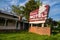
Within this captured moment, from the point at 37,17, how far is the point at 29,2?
76.6 feet

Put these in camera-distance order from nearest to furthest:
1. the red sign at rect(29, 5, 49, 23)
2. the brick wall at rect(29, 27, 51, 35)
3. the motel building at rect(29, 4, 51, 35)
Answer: the brick wall at rect(29, 27, 51, 35) < the motel building at rect(29, 4, 51, 35) < the red sign at rect(29, 5, 49, 23)

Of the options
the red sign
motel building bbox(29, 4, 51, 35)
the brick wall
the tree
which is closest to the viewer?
Answer: the brick wall

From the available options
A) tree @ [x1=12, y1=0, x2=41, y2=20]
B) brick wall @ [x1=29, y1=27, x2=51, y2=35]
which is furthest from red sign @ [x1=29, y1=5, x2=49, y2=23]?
tree @ [x1=12, y1=0, x2=41, y2=20]

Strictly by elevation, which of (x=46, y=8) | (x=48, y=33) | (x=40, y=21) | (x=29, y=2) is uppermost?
(x=29, y=2)

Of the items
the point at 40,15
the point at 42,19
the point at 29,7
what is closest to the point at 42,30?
the point at 42,19

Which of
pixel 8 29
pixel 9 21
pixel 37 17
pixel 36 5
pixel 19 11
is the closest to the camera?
pixel 37 17

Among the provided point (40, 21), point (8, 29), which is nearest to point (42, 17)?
point (40, 21)

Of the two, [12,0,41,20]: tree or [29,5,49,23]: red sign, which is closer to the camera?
[29,5,49,23]: red sign

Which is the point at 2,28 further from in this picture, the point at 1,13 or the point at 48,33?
the point at 48,33

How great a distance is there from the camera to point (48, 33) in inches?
1022

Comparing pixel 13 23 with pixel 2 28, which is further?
pixel 13 23

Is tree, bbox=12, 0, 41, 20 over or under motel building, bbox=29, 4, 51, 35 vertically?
over

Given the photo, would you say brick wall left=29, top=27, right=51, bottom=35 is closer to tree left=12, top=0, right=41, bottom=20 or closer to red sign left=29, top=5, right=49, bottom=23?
red sign left=29, top=5, right=49, bottom=23

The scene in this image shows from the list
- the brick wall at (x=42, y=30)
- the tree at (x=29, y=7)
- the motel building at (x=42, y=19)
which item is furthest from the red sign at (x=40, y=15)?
the tree at (x=29, y=7)
